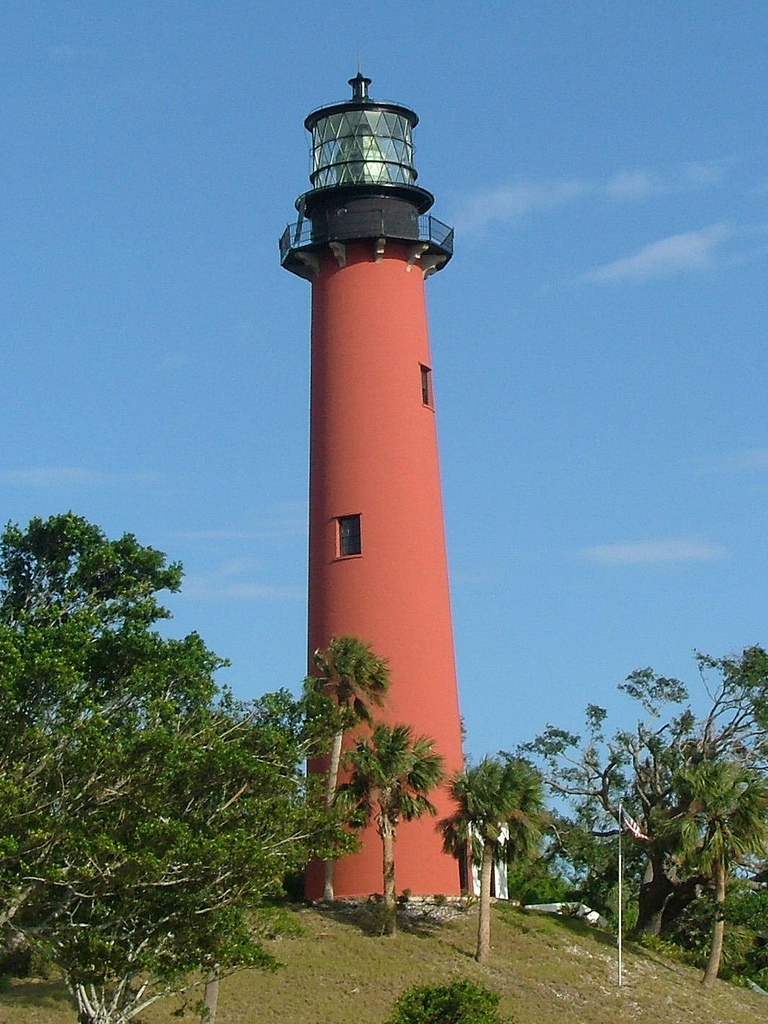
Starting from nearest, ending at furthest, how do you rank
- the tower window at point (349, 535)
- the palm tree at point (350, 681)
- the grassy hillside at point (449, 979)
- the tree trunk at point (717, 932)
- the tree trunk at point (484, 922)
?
the grassy hillside at point (449, 979) < the tree trunk at point (484, 922) < the palm tree at point (350, 681) < the tree trunk at point (717, 932) < the tower window at point (349, 535)

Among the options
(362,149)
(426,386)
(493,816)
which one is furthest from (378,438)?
(493,816)

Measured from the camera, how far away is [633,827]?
47906mm

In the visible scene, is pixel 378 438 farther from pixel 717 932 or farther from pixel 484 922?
pixel 717 932

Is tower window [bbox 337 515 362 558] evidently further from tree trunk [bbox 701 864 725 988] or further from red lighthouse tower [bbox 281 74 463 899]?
tree trunk [bbox 701 864 725 988]

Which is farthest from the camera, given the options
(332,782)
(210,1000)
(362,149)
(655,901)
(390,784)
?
(655,901)

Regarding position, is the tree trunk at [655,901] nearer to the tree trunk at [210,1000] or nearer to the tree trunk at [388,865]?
the tree trunk at [388,865]

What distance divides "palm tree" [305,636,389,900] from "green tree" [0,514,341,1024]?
9.94 meters

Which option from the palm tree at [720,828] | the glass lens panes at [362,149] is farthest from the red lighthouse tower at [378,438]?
the palm tree at [720,828]

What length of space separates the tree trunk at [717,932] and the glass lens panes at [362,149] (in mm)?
21376

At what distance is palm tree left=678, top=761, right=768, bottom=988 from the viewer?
41.8m

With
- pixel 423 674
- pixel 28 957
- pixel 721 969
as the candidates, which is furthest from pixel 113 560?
pixel 721 969

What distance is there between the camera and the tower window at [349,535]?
4353 cm

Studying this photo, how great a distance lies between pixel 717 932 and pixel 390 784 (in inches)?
393

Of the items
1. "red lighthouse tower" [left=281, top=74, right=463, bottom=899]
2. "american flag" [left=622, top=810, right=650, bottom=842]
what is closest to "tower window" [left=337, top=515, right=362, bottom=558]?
"red lighthouse tower" [left=281, top=74, right=463, bottom=899]
